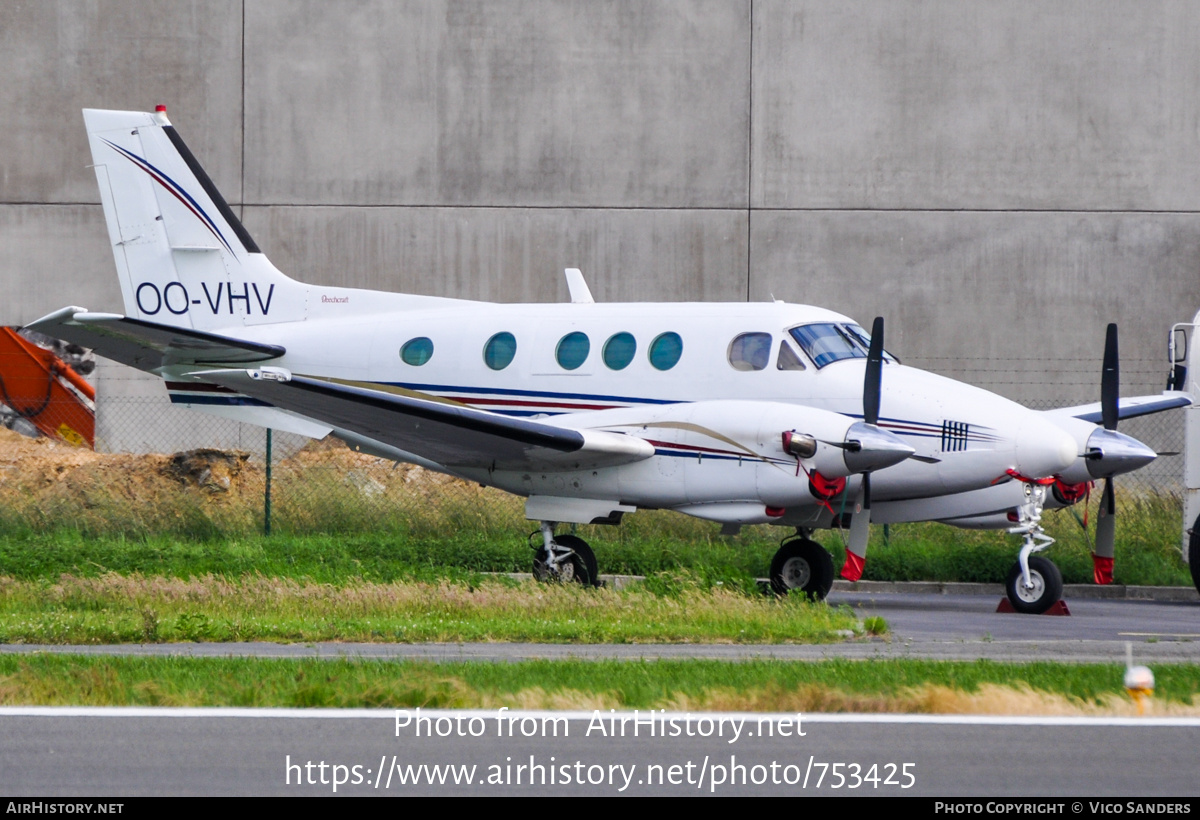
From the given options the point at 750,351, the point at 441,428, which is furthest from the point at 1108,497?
the point at 441,428

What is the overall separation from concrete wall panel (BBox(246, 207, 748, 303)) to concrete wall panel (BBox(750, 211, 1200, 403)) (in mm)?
961

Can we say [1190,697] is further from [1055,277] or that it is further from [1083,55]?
[1083,55]

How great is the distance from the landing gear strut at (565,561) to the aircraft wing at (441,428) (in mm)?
812

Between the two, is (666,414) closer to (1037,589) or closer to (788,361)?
(788,361)

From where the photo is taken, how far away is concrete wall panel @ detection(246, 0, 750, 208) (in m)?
28.2

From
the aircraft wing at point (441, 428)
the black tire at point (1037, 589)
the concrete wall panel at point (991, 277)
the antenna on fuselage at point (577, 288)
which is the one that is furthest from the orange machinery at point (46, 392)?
the black tire at point (1037, 589)

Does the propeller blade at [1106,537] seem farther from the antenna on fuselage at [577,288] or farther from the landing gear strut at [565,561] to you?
the antenna on fuselage at [577,288]

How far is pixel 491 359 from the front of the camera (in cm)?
1652

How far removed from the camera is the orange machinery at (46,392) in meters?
26.3

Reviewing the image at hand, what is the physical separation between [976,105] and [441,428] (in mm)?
16899

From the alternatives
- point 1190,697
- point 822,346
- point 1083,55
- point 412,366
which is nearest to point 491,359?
point 412,366

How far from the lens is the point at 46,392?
2680 cm

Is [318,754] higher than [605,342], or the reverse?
[605,342]

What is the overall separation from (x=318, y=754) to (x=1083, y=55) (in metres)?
25.8
